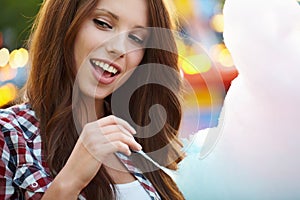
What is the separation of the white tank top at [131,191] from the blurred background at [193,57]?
7.2 inches

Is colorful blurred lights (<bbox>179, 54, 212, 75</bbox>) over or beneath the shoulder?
over

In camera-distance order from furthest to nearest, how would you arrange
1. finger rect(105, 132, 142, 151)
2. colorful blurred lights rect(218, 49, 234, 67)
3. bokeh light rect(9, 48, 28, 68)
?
bokeh light rect(9, 48, 28, 68)
colorful blurred lights rect(218, 49, 234, 67)
finger rect(105, 132, 142, 151)

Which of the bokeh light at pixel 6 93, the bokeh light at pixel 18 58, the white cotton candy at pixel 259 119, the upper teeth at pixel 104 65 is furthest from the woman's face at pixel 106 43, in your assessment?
the bokeh light at pixel 18 58

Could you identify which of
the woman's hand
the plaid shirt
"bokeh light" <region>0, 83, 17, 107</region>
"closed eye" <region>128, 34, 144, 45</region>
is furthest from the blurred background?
the woman's hand

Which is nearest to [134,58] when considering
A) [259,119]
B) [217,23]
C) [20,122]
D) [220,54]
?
[20,122]

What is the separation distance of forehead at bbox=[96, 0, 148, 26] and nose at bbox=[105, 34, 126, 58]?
34 millimetres

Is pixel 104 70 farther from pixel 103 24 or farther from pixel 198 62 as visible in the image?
pixel 198 62

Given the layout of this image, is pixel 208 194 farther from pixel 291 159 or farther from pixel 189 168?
pixel 291 159

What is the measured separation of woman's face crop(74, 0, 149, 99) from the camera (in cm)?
113

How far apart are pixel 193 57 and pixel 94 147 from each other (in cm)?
38

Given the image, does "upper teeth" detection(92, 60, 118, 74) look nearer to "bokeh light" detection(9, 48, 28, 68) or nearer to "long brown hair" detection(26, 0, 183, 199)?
"long brown hair" detection(26, 0, 183, 199)

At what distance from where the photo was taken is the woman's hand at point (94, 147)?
0.97 m

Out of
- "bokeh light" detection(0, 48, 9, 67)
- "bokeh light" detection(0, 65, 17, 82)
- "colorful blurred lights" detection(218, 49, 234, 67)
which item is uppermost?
"colorful blurred lights" detection(218, 49, 234, 67)

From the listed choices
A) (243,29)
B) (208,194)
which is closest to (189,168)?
(208,194)
